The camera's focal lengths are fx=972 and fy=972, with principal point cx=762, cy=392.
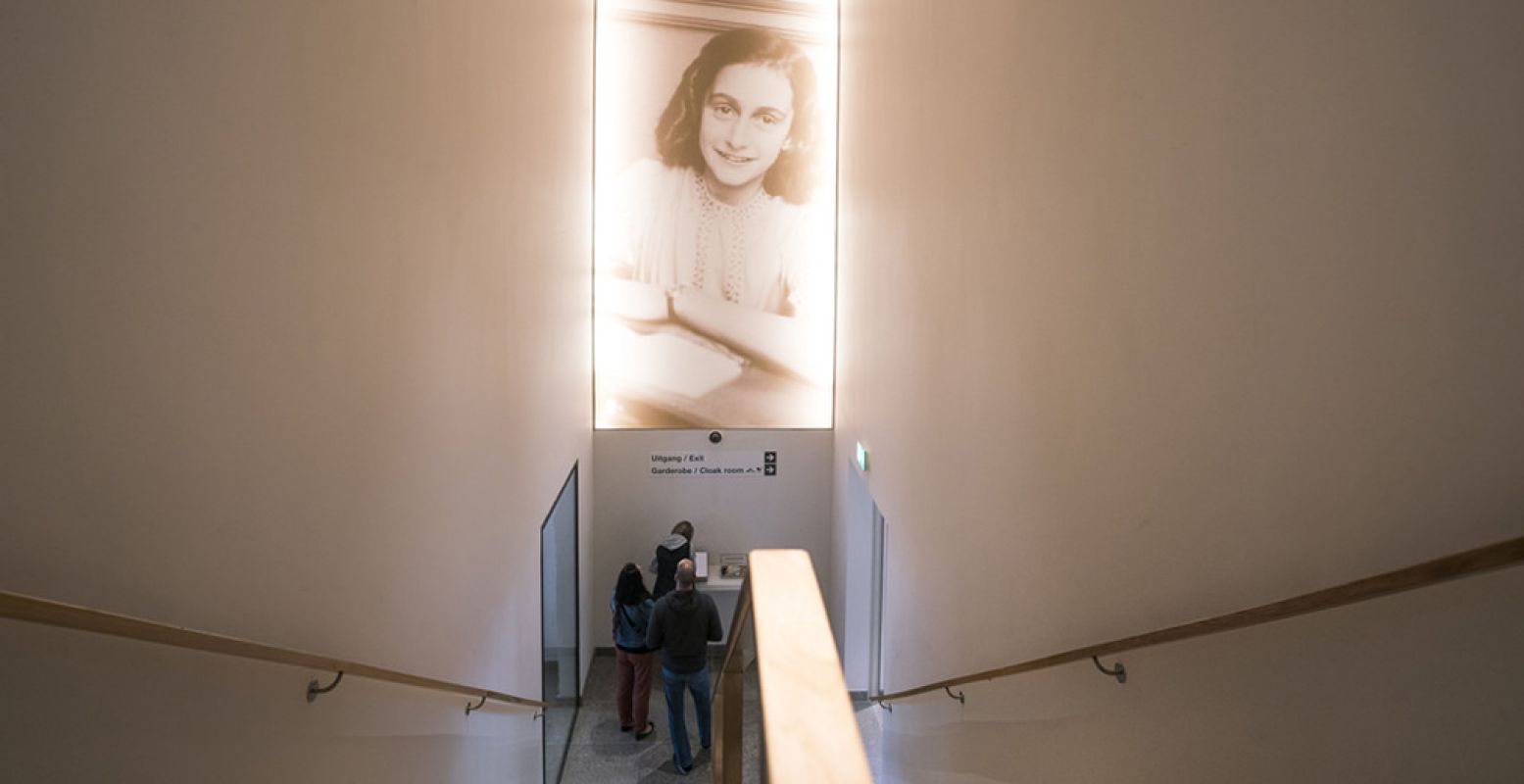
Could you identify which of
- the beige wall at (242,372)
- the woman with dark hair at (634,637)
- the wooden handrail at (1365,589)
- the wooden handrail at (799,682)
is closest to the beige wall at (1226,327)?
the wooden handrail at (1365,589)

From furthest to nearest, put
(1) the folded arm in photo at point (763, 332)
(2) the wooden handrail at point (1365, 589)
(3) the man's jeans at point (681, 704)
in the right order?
(1) the folded arm in photo at point (763, 332) < (3) the man's jeans at point (681, 704) < (2) the wooden handrail at point (1365, 589)

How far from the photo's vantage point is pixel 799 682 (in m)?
1.65

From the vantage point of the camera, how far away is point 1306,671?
181cm

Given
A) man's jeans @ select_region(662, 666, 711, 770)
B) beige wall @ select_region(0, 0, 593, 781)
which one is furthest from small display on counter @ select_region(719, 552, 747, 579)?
beige wall @ select_region(0, 0, 593, 781)

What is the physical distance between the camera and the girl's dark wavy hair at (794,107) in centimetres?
936

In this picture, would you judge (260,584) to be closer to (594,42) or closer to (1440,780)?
(1440,780)

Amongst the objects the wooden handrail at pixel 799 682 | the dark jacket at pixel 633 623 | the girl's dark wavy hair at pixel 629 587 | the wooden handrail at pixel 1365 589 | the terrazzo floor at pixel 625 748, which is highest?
the wooden handrail at pixel 1365 589

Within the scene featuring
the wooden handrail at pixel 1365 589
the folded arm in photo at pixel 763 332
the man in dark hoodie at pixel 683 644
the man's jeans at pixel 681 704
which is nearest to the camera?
the wooden handrail at pixel 1365 589

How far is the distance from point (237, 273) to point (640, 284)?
7.51 metres

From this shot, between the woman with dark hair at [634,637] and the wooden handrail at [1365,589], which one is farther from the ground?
the wooden handrail at [1365,589]

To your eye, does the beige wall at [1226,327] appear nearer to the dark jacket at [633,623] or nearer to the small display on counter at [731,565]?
the dark jacket at [633,623]

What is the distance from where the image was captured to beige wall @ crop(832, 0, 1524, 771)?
1.47 m

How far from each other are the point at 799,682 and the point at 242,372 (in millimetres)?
1440

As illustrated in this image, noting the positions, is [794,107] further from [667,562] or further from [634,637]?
[634,637]
